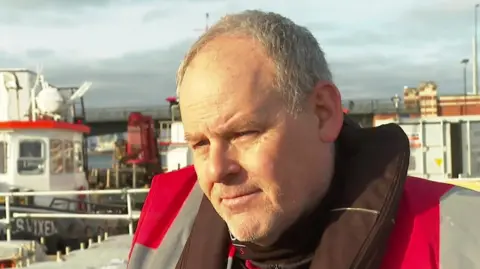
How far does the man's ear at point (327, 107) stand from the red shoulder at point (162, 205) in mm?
662

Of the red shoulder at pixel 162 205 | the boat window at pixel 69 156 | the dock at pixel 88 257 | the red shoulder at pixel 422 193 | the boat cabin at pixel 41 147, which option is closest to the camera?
the red shoulder at pixel 422 193

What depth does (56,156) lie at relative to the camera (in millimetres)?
13438

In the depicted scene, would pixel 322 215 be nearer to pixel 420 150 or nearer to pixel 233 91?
pixel 233 91

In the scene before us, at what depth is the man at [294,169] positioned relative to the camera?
1391 millimetres

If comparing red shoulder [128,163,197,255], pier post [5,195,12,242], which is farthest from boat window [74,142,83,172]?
red shoulder [128,163,197,255]

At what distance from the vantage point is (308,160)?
1.44 metres

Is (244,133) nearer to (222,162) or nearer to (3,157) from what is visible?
(222,162)

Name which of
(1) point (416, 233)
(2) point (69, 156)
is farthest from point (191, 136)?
(2) point (69, 156)

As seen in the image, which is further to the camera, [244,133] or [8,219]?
[8,219]

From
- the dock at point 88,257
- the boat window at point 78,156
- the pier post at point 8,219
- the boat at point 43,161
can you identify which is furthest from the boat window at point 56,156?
the dock at point 88,257

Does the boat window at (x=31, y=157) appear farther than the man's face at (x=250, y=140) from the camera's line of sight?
Yes

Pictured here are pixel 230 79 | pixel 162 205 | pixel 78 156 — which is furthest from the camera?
pixel 78 156

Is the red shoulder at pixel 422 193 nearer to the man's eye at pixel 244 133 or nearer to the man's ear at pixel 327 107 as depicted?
the man's ear at pixel 327 107

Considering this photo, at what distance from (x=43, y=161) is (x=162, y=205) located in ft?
38.6
